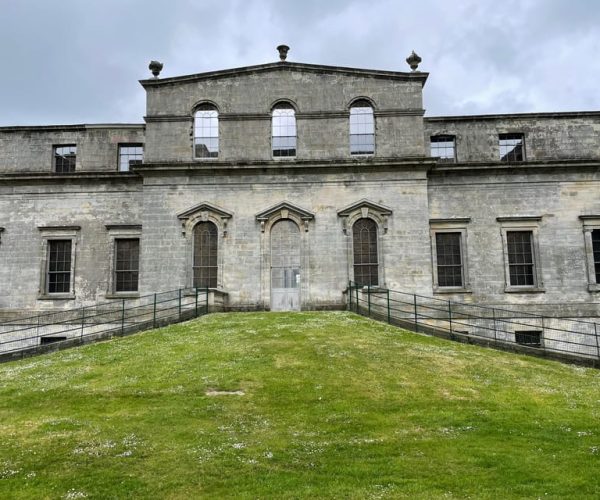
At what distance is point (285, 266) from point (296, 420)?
13.7 metres

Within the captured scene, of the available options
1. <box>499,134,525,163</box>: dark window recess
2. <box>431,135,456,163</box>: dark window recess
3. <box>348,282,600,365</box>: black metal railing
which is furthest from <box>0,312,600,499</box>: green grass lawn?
<box>499,134,525,163</box>: dark window recess

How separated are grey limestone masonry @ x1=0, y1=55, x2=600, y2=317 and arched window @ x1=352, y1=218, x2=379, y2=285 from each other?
63mm

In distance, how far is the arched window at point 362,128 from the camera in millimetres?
25469

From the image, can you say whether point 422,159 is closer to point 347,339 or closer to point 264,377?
point 347,339

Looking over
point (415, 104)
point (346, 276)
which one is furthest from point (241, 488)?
point (415, 104)

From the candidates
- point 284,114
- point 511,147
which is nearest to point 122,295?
point 284,114

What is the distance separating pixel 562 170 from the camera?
83.8 ft

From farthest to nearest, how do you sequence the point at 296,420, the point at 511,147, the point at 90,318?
1. the point at 511,147
2. the point at 90,318
3. the point at 296,420

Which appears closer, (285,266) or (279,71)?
(285,266)

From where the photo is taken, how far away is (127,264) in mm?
26109

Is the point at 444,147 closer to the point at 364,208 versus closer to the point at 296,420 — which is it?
the point at 364,208

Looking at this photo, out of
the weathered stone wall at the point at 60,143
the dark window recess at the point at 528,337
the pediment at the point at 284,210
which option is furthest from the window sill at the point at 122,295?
the dark window recess at the point at 528,337

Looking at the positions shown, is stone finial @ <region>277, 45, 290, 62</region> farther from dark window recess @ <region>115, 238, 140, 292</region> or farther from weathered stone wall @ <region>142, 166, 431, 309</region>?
dark window recess @ <region>115, 238, 140, 292</region>

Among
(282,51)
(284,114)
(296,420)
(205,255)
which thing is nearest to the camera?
(296,420)
